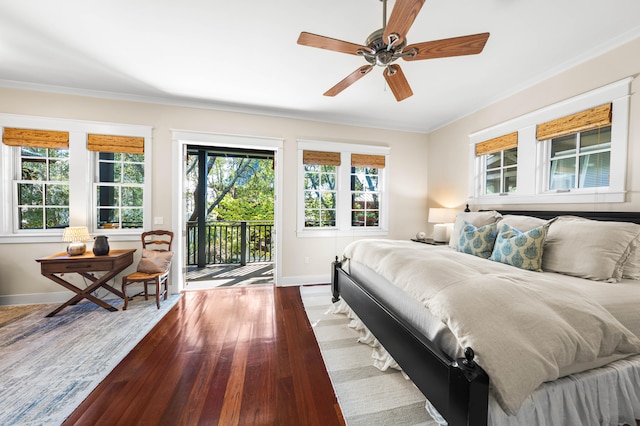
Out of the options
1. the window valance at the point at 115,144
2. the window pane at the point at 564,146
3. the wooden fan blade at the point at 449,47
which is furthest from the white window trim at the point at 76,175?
the window pane at the point at 564,146

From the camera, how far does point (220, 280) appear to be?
433cm

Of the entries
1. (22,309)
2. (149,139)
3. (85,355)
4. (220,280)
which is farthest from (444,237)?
(22,309)

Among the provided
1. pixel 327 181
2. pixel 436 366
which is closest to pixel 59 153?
pixel 327 181

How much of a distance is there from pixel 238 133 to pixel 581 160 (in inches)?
168

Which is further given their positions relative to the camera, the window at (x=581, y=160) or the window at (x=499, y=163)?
the window at (x=499, y=163)

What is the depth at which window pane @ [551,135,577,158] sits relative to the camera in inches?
101

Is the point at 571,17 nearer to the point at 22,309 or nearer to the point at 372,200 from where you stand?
the point at 372,200

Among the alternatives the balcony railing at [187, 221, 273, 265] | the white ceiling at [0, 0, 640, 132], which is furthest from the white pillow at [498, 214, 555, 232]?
the balcony railing at [187, 221, 273, 265]

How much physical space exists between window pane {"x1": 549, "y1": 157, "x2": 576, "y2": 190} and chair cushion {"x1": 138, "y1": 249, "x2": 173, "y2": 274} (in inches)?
191

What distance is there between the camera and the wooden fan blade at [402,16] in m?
1.25

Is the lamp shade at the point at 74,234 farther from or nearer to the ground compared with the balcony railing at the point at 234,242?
farther from the ground

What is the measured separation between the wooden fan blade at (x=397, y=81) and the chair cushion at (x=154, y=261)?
3359mm

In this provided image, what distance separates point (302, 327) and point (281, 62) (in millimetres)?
2863

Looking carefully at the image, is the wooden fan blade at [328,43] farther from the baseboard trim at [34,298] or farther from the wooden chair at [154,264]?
the baseboard trim at [34,298]
